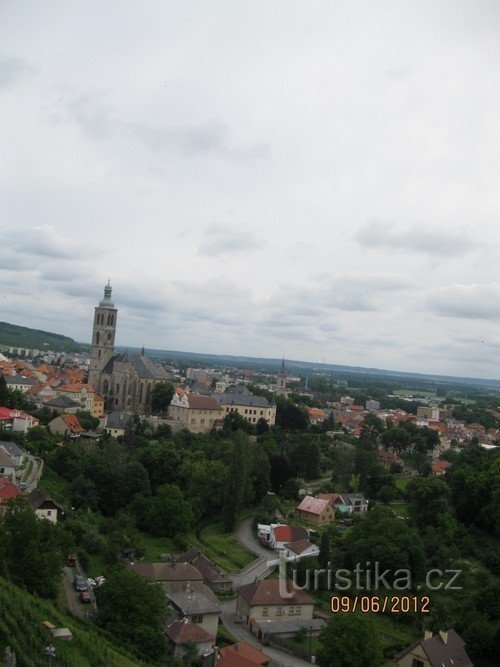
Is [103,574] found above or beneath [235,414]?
beneath

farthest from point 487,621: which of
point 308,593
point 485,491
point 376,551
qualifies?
point 485,491

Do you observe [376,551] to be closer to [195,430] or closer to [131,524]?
[131,524]

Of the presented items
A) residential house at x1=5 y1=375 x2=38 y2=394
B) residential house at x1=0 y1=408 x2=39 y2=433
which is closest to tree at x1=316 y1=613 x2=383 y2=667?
residential house at x1=0 y1=408 x2=39 y2=433

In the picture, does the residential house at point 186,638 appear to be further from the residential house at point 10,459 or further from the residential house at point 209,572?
the residential house at point 10,459

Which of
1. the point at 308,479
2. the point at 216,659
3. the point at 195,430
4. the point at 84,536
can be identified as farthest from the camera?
the point at 195,430

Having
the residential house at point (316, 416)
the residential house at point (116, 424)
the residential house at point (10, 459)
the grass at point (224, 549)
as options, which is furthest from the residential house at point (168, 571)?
the residential house at point (316, 416)

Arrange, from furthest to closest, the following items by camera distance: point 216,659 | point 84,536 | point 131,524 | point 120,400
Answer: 1. point 120,400
2. point 131,524
3. point 84,536
4. point 216,659
